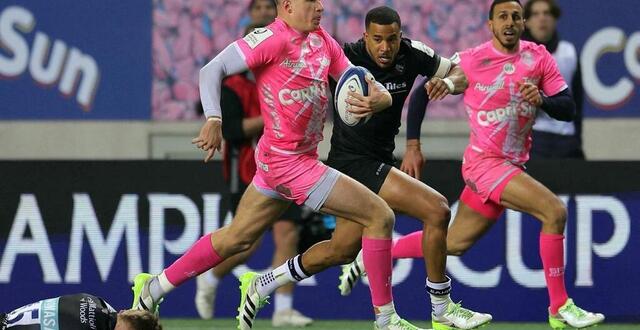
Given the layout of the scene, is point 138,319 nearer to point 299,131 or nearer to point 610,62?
point 299,131


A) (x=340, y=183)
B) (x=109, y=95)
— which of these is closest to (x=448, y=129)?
(x=109, y=95)

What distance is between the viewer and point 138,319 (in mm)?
8164

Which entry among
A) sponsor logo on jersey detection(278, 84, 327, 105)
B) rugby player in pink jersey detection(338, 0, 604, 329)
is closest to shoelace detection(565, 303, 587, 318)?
rugby player in pink jersey detection(338, 0, 604, 329)

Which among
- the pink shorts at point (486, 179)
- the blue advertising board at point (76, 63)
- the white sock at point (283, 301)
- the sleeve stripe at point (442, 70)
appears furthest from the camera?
the blue advertising board at point (76, 63)

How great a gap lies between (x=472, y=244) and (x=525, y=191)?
0.62 m

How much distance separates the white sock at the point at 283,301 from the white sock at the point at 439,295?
1.70 m

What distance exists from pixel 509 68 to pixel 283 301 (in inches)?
86.6

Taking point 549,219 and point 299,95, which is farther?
point 549,219

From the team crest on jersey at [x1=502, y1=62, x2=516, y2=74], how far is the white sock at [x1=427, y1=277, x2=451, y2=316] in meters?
1.42

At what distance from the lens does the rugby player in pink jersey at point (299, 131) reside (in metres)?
9.52

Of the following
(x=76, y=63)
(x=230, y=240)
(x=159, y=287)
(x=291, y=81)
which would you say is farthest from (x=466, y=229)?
(x=76, y=63)

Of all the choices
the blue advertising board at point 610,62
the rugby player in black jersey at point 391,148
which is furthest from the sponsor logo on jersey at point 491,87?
the blue advertising board at point 610,62

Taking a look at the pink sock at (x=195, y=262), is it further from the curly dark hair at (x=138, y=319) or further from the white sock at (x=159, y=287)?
the curly dark hair at (x=138, y=319)

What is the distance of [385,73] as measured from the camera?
33.6 feet
